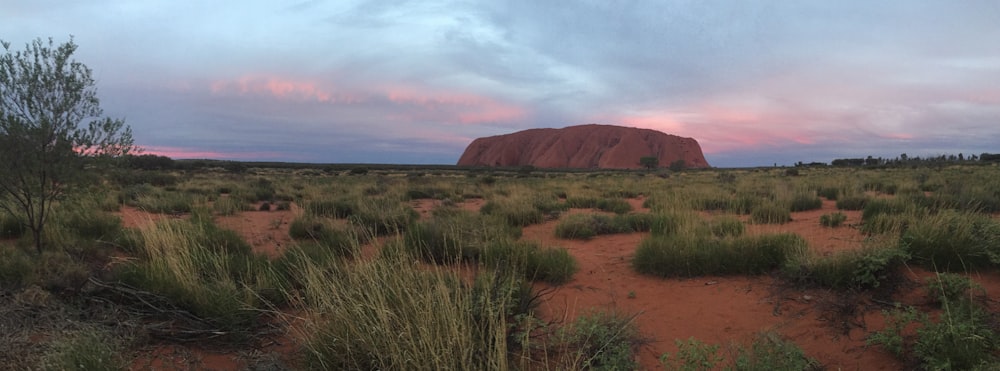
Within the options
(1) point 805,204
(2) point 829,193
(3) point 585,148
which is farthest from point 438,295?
(3) point 585,148

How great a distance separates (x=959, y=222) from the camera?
4652 millimetres

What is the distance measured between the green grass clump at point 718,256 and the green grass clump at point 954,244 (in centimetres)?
100

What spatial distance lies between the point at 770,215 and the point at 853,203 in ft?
11.0

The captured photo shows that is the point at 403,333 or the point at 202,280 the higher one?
the point at 403,333

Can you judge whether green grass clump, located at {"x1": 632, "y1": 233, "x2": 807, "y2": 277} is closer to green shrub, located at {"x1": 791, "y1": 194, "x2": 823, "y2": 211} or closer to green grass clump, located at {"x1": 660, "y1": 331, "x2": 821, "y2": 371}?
green grass clump, located at {"x1": 660, "y1": 331, "x2": 821, "y2": 371}

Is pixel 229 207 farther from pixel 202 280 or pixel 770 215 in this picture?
pixel 770 215

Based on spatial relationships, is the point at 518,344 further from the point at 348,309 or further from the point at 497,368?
the point at 348,309

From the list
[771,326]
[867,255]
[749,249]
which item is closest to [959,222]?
[867,255]

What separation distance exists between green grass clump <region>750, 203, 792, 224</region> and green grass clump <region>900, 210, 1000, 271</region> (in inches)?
149

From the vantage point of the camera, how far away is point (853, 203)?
10609mm

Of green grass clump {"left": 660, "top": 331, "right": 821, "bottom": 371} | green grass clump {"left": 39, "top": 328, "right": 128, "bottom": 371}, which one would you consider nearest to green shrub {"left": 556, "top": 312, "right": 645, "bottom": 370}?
green grass clump {"left": 660, "top": 331, "right": 821, "bottom": 371}

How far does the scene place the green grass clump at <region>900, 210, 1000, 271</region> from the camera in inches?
170

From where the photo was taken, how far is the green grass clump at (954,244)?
14.2ft

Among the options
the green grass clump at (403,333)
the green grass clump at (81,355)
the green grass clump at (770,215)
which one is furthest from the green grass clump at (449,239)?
the green grass clump at (770,215)
